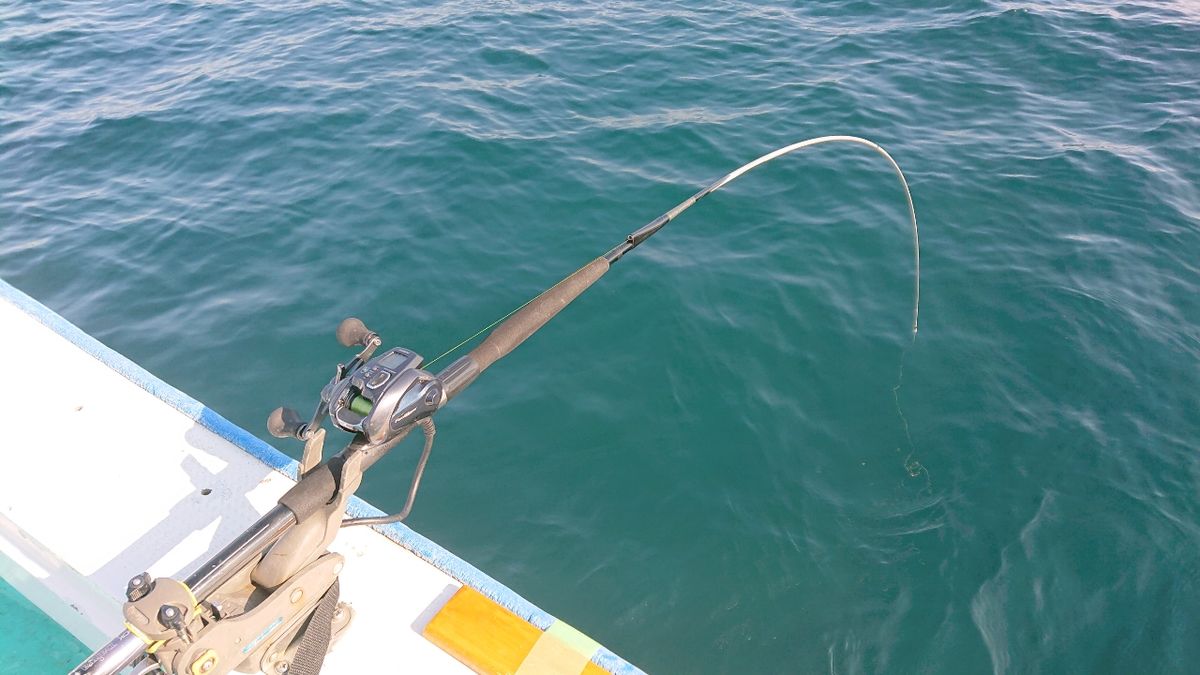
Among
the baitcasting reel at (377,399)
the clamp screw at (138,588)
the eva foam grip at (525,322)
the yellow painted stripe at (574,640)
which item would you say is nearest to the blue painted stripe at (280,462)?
the yellow painted stripe at (574,640)

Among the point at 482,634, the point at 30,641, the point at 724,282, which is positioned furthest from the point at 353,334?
the point at 724,282

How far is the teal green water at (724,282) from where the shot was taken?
495cm

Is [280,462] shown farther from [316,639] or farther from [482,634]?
[482,634]

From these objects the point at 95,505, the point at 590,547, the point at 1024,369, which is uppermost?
the point at 95,505

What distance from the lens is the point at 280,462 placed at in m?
4.00

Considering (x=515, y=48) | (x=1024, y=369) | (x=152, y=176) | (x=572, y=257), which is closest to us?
(x=1024, y=369)

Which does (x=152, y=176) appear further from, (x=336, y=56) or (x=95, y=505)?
(x=95, y=505)

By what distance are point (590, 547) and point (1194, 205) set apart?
698cm

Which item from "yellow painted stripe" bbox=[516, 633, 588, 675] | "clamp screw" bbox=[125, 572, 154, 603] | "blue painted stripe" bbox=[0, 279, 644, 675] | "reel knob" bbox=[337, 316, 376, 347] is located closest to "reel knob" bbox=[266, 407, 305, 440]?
"reel knob" bbox=[337, 316, 376, 347]

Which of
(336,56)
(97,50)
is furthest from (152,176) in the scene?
(97,50)

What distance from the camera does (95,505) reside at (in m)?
3.86

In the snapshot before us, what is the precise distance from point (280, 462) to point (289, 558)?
62.1 inches

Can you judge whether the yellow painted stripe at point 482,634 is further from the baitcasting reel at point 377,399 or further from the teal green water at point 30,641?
the teal green water at point 30,641

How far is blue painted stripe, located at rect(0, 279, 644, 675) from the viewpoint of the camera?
133 inches
